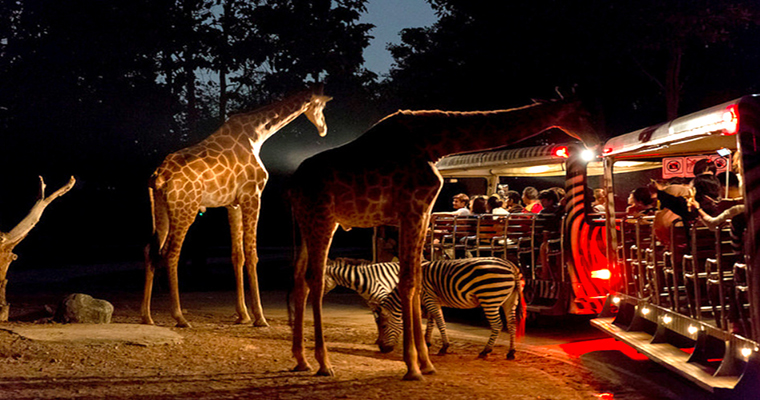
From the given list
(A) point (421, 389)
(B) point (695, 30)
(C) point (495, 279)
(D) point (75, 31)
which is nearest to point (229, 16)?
(D) point (75, 31)

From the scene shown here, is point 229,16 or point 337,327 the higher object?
point 229,16

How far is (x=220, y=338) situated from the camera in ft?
32.3

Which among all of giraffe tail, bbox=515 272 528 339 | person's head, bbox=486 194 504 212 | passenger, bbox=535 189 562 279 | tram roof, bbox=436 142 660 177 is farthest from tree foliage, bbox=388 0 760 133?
giraffe tail, bbox=515 272 528 339

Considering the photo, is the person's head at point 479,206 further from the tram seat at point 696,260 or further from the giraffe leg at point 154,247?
the tram seat at point 696,260

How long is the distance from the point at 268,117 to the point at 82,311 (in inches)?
144

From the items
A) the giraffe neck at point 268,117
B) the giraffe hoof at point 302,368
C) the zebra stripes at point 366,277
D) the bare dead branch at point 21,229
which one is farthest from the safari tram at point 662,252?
the bare dead branch at point 21,229

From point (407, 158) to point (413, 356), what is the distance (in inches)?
70.3

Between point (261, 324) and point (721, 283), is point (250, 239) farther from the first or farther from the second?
point (721, 283)

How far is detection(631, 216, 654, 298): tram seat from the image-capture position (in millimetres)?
8500

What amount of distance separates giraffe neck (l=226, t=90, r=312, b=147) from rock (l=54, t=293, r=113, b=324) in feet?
10.0

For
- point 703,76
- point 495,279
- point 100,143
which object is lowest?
point 495,279

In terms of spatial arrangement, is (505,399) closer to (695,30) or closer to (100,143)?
(695,30)

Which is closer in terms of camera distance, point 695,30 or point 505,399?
point 505,399

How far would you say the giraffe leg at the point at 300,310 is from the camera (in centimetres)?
785
